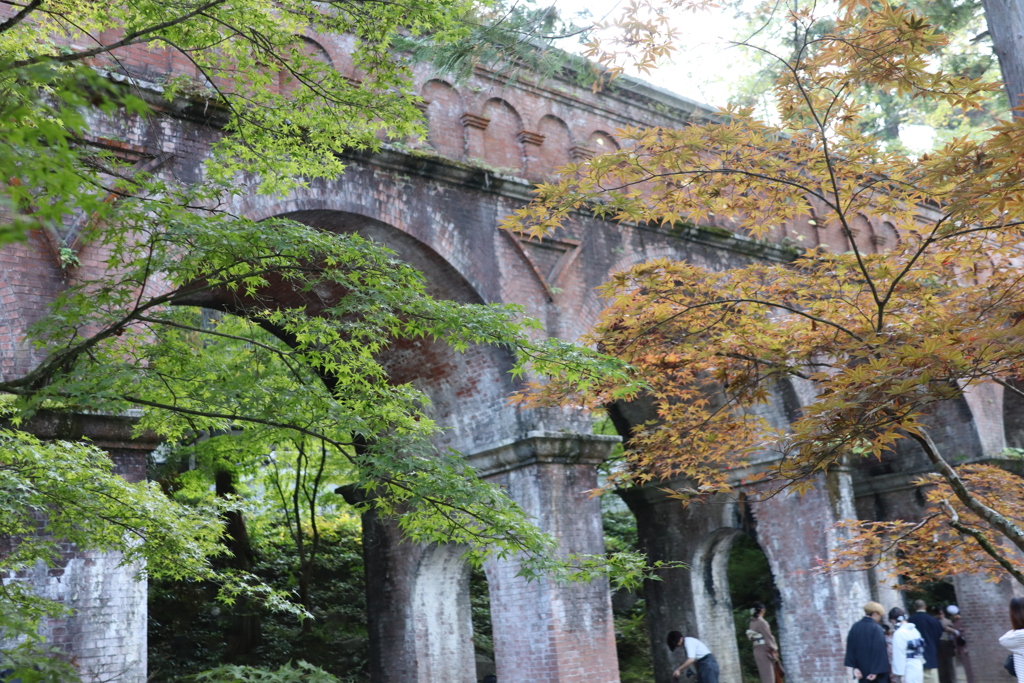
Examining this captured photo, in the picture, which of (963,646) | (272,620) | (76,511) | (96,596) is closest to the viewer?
(76,511)

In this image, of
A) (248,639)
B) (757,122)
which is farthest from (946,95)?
(248,639)

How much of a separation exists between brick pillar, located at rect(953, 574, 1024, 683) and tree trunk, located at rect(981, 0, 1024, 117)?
11.8 m

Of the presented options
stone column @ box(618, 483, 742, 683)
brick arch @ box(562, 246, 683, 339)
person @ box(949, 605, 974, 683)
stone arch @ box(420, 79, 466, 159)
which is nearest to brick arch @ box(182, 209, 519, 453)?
brick arch @ box(562, 246, 683, 339)

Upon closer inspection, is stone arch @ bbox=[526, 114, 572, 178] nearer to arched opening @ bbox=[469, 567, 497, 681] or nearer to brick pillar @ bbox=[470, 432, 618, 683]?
brick pillar @ bbox=[470, 432, 618, 683]

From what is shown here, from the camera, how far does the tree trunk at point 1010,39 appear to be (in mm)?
4480

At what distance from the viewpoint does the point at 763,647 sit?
35.9 feet

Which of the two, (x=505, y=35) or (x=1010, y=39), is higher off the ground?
(x=505, y=35)

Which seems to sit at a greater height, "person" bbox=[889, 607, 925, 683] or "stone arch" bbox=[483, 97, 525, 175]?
"stone arch" bbox=[483, 97, 525, 175]

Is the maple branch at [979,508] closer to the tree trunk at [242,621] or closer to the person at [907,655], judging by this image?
the person at [907,655]

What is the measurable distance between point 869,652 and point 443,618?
197 inches

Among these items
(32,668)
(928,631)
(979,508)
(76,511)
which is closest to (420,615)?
(928,631)

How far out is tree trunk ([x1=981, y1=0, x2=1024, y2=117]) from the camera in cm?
448

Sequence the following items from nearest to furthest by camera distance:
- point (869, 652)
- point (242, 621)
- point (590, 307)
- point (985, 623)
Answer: point (869, 652) < point (590, 307) < point (242, 621) < point (985, 623)

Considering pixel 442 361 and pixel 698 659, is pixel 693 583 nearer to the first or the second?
pixel 698 659
